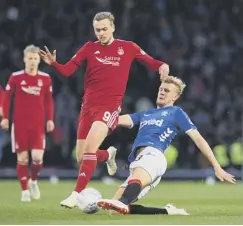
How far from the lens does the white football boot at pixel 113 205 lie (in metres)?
8.52

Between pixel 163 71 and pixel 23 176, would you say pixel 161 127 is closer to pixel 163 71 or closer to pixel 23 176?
pixel 163 71

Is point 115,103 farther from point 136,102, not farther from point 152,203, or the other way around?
point 136,102

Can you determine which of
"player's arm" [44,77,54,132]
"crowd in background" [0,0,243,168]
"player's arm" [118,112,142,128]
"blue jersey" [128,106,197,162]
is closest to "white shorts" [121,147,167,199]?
"blue jersey" [128,106,197,162]

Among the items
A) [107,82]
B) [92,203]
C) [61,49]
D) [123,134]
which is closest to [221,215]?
[92,203]

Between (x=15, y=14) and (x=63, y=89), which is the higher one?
(x=15, y=14)

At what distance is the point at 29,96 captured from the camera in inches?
541

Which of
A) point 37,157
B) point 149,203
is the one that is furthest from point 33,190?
point 149,203

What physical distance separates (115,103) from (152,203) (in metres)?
2.40

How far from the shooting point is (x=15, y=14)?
22953 millimetres

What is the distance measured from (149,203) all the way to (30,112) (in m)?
2.48

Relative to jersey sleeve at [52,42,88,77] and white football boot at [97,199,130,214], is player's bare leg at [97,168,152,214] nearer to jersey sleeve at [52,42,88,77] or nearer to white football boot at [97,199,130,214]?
white football boot at [97,199,130,214]

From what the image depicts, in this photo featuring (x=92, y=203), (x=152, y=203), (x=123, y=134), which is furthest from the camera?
(x=123, y=134)

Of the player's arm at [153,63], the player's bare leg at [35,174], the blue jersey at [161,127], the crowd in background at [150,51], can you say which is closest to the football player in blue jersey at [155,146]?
Result: the blue jersey at [161,127]

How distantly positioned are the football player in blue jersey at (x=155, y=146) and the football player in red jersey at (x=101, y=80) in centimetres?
40
